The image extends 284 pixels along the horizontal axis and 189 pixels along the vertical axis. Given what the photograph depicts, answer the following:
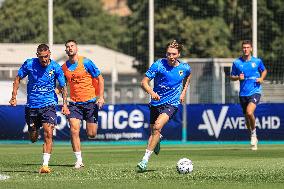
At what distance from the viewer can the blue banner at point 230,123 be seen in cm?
3125

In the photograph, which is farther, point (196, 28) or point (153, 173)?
point (196, 28)

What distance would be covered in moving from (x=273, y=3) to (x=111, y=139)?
2152 cm

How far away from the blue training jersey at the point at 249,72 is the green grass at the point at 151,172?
101 inches

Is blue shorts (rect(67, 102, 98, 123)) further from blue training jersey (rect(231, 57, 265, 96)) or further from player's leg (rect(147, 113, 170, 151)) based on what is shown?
blue training jersey (rect(231, 57, 265, 96))

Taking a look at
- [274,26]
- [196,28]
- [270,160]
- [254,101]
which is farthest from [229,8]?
[270,160]

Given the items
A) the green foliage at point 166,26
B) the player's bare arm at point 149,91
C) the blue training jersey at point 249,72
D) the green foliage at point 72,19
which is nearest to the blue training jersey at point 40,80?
the player's bare arm at point 149,91

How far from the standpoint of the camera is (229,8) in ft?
195

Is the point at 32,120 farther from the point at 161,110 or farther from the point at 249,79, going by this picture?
the point at 249,79

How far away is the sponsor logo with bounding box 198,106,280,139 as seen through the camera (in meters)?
31.3

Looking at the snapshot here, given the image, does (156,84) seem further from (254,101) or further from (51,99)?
(254,101)

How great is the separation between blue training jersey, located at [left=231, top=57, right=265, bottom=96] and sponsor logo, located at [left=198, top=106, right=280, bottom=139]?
21.5 feet

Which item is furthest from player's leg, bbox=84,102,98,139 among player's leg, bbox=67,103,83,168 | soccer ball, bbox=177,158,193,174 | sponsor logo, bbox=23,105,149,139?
sponsor logo, bbox=23,105,149,139

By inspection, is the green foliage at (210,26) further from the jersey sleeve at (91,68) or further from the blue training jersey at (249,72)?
the jersey sleeve at (91,68)

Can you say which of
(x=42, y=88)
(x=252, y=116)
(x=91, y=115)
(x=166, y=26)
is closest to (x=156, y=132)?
(x=91, y=115)
